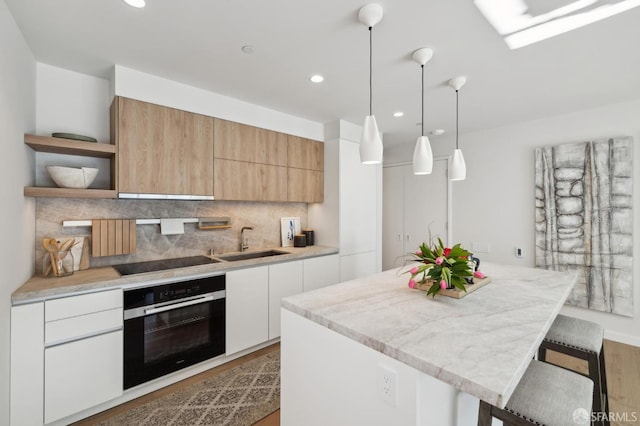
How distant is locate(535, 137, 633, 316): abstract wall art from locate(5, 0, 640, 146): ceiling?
0.56 m

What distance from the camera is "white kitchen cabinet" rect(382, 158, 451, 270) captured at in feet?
14.0

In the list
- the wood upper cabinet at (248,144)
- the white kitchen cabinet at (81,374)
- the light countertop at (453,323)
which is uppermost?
the wood upper cabinet at (248,144)

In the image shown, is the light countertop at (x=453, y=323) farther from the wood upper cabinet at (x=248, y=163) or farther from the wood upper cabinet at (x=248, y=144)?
the wood upper cabinet at (x=248, y=144)

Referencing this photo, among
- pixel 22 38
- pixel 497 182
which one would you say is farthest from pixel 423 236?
pixel 22 38

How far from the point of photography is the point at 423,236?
4.46 m

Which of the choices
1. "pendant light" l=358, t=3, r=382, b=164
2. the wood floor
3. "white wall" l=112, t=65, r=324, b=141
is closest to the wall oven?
the wood floor

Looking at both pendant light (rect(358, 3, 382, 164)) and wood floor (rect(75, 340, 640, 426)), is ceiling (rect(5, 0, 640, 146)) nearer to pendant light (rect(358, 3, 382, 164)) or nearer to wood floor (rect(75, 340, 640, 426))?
pendant light (rect(358, 3, 382, 164))

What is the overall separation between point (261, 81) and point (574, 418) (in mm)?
2742

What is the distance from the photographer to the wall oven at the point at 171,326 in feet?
6.48

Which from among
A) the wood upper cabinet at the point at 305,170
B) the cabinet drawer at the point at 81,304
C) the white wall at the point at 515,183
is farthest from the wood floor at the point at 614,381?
the wood upper cabinet at the point at 305,170

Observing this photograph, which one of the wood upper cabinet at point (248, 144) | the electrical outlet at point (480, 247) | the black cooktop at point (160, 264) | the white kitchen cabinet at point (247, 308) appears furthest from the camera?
the electrical outlet at point (480, 247)

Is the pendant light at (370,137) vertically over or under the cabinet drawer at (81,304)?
over

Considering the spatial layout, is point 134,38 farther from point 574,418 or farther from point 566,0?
point 574,418

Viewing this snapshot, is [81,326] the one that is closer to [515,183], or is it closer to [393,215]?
[393,215]
